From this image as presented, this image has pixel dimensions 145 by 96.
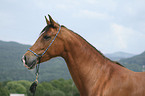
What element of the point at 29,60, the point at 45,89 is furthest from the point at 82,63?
the point at 45,89

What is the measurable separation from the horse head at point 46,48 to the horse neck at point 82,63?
0.24 meters

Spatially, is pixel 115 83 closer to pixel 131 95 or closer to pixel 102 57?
pixel 131 95

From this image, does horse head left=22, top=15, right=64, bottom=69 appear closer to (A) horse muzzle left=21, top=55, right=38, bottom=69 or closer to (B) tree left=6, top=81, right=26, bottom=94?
(A) horse muzzle left=21, top=55, right=38, bottom=69

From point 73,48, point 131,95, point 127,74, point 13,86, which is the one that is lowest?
point 13,86

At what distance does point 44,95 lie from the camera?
295 ft

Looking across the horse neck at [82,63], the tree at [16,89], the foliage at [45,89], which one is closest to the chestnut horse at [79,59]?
the horse neck at [82,63]

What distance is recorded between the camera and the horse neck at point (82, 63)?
612 cm

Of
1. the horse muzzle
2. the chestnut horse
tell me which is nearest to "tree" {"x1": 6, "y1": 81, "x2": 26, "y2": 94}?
the horse muzzle

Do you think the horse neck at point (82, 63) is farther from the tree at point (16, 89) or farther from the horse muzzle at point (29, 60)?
→ the tree at point (16, 89)

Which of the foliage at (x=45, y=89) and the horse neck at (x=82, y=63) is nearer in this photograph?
the horse neck at (x=82, y=63)

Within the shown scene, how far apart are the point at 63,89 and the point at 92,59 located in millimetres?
100270

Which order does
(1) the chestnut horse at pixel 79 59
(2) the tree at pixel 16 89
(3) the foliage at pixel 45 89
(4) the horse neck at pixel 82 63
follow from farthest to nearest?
(2) the tree at pixel 16 89
(3) the foliage at pixel 45 89
(4) the horse neck at pixel 82 63
(1) the chestnut horse at pixel 79 59

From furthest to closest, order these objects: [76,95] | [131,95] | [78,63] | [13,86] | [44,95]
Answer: [13,86] → [44,95] → [76,95] → [78,63] → [131,95]

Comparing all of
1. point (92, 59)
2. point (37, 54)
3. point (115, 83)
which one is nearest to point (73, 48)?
point (92, 59)
